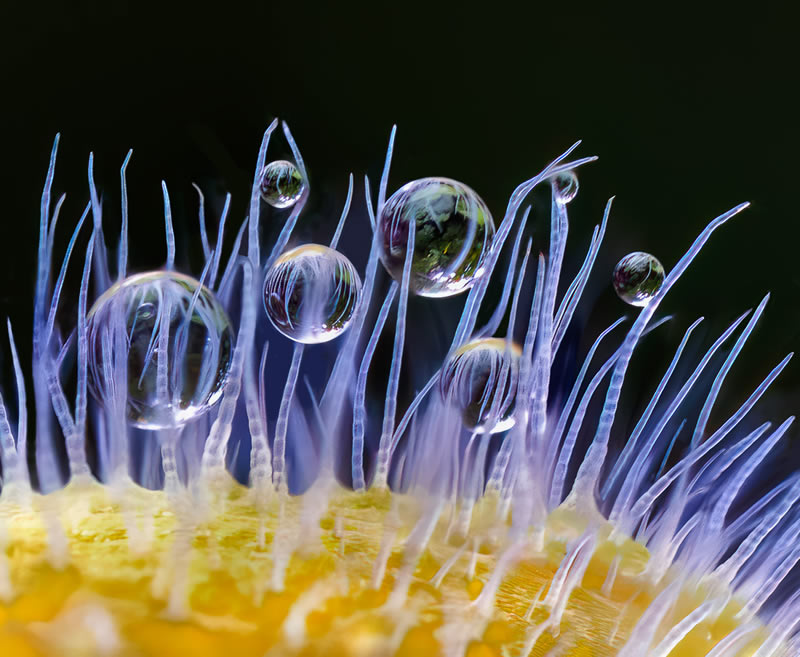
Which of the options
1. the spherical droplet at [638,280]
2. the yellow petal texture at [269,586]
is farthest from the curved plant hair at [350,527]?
the spherical droplet at [638,280]

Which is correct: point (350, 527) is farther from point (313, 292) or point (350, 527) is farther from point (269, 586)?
point (313, 292)

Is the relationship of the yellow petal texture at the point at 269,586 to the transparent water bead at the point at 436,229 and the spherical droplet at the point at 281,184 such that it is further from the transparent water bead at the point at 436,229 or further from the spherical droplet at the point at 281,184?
the spherical droplet at the point at 281,184

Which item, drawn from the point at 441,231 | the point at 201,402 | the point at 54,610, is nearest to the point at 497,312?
the point at 441,231

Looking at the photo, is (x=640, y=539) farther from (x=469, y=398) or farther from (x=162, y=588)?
(x=162, y=588)

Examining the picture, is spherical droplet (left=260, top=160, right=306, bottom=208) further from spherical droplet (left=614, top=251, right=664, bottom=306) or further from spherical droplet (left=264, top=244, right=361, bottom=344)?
spherical droplet (left=614, top=251, right=664, bottom=306)

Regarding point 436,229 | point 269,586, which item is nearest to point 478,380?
point 436,229
